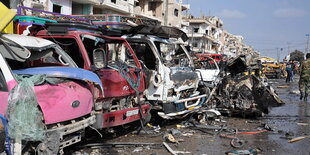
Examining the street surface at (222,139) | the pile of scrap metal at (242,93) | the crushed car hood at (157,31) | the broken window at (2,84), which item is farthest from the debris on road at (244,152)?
the broken window at (2,84)

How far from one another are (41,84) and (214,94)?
241 inches

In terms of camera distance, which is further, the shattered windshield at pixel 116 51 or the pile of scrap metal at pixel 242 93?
the pile of scrap metal at pixel 242 93

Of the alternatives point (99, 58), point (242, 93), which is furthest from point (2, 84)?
point (242, 93)

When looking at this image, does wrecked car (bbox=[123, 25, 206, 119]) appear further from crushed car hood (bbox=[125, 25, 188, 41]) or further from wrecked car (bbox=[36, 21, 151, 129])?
wrecked car (bbox=[36, 21, 151, 129])

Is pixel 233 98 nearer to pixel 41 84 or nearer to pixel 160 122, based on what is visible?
pixel 160 122

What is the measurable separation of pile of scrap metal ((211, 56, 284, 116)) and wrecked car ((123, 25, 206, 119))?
909 mm

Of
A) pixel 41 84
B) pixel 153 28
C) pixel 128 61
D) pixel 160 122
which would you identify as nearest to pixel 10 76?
pixel 41 84

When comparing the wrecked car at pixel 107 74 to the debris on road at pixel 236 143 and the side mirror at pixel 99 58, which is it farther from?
the debris on road at pixel 236 143

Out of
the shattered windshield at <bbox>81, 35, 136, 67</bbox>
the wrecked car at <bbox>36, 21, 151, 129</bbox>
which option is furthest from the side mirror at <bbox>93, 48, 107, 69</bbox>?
the shattered windshield at <bbox>81, 35, 136, 67</bbox>

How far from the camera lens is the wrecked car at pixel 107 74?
5488 millimetres

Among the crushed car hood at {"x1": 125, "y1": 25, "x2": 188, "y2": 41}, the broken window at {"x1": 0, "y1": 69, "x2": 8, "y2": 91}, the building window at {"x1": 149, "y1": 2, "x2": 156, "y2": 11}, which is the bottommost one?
the broken window at {"x1": 0, "y1": 69, "x2": 8, "y2": 91}

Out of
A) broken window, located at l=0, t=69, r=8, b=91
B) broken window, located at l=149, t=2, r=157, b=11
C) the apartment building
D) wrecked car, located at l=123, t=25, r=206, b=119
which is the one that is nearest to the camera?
broken window, located at l=0, t=69, r=8, b=91

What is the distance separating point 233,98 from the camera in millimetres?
8945

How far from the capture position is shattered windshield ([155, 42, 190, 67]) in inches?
304
